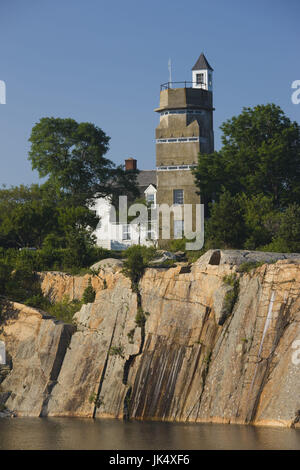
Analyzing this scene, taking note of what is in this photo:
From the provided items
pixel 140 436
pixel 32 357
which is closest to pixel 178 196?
pixel 32 357

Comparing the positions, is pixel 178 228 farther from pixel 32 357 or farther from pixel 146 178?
pixel 32 357

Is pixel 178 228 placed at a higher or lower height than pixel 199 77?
lower

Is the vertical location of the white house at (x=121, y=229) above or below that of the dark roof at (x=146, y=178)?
below

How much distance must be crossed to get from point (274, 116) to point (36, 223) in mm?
22024

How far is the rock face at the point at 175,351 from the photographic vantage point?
47.2m

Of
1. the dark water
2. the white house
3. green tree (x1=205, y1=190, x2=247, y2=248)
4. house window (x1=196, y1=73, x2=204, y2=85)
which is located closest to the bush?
green tree (x1=205, y1=190, x2=247, y2=248)

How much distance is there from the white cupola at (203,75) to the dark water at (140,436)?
121 ft

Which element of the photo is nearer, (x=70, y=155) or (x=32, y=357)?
(x=32, y=357)

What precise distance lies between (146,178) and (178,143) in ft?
50.1

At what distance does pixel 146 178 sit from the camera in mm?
87812

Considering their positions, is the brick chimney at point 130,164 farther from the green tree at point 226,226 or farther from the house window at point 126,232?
the green tree at point 226,226

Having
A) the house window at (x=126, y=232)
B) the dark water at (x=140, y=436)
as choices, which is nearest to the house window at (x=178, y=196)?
the house window at (x=126, y=232)
